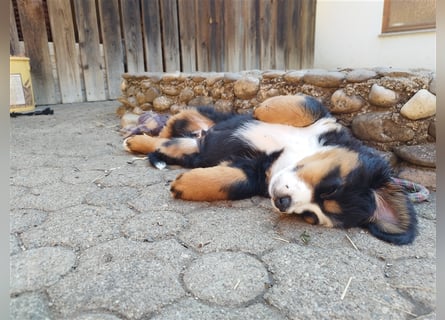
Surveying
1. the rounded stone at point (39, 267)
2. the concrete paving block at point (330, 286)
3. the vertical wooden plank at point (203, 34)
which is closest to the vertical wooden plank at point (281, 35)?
the vertical wooden plank at point (203, 34)

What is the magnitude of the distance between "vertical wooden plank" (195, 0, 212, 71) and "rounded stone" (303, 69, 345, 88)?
2974mm

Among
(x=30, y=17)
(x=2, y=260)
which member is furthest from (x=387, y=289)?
(x=30, y=17)

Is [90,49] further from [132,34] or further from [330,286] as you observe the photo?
[330,286]

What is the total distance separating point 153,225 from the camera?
1.35m

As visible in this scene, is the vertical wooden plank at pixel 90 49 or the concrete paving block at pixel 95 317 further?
the vertical wooden plank at pixel 90 49

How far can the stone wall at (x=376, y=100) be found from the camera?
1.83 m

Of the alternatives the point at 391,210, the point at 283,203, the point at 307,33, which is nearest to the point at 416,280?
the point at 391,210

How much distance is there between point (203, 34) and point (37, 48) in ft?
7.33

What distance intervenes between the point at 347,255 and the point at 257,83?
65.2 inches

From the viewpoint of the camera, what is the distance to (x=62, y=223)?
134 centimetres

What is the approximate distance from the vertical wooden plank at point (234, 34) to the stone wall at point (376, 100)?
254 cm

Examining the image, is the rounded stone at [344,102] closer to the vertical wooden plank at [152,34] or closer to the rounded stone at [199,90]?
the rounded stone at [199,90]

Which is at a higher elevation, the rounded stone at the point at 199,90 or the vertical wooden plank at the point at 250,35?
the vertical wooden plank at the point at 250,35

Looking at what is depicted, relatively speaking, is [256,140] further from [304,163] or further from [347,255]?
[347,255]
